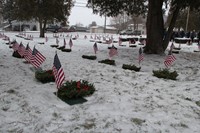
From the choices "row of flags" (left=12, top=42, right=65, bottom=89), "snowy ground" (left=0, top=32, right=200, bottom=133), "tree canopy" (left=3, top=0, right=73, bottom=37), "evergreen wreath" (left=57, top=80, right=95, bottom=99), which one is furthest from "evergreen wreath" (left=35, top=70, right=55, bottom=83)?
"tree canopy" (left=3, top=0, right=73, bottom=37)

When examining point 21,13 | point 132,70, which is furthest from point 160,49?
point 21,13

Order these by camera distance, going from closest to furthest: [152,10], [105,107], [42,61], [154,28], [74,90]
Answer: [105,107], [74,90], [42,61], [152,10], [154,28]

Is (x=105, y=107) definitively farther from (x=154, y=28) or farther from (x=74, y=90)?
(x=154, y=28)

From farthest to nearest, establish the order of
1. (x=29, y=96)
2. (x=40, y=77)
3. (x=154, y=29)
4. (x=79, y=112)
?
1. (x=154, y=29)
2. (x=40, y=77)
3. (x=29, y=96)
4. (x=79, y=112)

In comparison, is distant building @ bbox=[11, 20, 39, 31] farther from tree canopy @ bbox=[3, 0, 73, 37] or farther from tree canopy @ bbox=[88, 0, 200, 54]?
tree canopy @ bbox=[88, 0, 200, 54]

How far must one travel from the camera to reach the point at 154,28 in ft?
51.3

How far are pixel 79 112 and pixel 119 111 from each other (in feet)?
3.16

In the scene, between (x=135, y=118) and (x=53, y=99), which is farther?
(x=53, y=99)

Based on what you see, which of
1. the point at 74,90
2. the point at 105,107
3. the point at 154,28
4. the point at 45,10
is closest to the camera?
the point at 105,107

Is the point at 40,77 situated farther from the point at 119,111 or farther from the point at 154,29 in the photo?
the point at 154,29

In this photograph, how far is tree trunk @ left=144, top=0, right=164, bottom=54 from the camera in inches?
607

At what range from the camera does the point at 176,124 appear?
516cm

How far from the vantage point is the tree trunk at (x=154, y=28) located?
50.6 feet

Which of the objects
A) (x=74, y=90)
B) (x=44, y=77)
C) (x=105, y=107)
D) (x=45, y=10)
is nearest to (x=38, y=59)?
(x=44, y=77)
